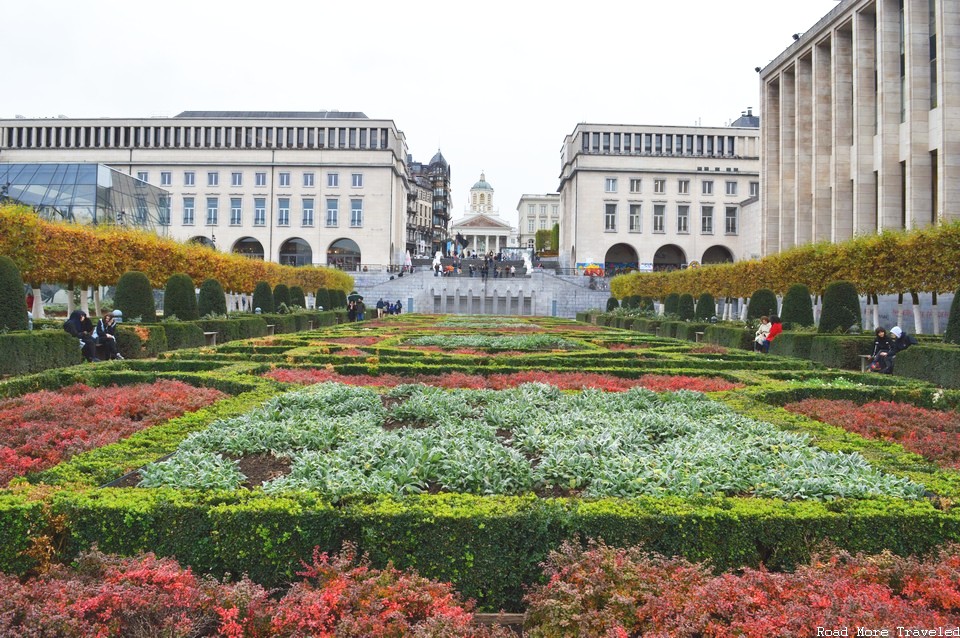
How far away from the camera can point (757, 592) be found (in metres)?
3.48

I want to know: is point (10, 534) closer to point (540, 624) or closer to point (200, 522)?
point (200, 522)

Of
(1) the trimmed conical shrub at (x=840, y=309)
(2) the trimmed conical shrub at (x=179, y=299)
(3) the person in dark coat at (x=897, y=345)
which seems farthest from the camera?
(2) the trimmed conical shrub at (x=179, y=299)

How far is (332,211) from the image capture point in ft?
243

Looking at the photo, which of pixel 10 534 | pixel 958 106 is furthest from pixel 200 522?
pixel 958 106

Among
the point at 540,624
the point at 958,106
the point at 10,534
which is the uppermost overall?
the point at 958,106

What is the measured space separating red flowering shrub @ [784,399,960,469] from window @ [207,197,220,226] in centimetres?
7397

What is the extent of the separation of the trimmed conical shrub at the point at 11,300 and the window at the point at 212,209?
61423mm

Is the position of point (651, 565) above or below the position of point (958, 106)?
below

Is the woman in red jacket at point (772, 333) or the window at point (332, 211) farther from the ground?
the window at point (332, 211)

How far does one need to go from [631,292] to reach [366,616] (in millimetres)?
48334

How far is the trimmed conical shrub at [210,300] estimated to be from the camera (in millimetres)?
25641

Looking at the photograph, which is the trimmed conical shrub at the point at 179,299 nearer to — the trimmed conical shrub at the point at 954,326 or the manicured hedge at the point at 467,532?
the manicured hedge at the point at 467,532

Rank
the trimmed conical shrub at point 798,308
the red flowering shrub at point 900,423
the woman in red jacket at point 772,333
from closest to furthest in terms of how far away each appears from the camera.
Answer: the red flowering shrub at point 900,423 < the woman in red jacket at point 772,333 < the trimmed conical shrub at point 798,308

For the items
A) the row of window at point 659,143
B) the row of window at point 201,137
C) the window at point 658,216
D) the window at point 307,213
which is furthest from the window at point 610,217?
the window at point 307,213
